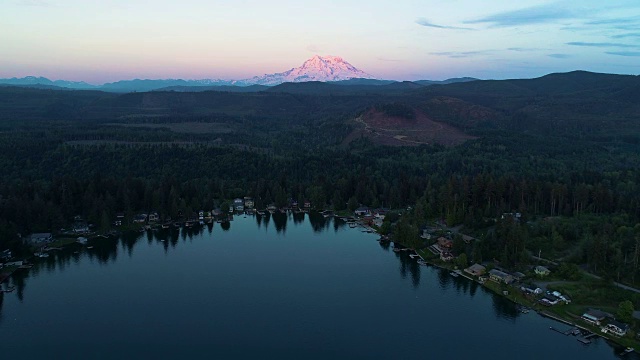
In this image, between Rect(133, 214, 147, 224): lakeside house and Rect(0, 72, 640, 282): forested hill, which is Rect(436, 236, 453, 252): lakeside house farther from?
Rect(133, 214, 147, 224): lakeside house

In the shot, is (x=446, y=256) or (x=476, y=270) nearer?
(x=476, y=270)

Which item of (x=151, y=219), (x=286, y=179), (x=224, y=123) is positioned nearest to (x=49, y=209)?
(x=151, y=219)

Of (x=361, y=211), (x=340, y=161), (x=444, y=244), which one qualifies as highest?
(x=340, y=161)

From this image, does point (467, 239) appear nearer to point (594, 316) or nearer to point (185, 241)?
point (594, 316)

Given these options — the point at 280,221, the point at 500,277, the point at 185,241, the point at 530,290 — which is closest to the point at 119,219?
the point at 185,241

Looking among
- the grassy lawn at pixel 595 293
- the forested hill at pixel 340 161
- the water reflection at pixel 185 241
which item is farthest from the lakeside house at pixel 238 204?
the grassy lawn at pixel 595 293

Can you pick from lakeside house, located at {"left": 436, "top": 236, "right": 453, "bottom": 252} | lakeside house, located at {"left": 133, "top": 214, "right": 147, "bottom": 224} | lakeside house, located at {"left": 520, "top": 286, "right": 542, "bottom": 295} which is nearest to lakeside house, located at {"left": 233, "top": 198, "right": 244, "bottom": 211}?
lakeside house, located at {"left": 133, "top": 214, "right": 147, "bottom": 224}

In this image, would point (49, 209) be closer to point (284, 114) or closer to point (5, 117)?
→ point (5, 117)
